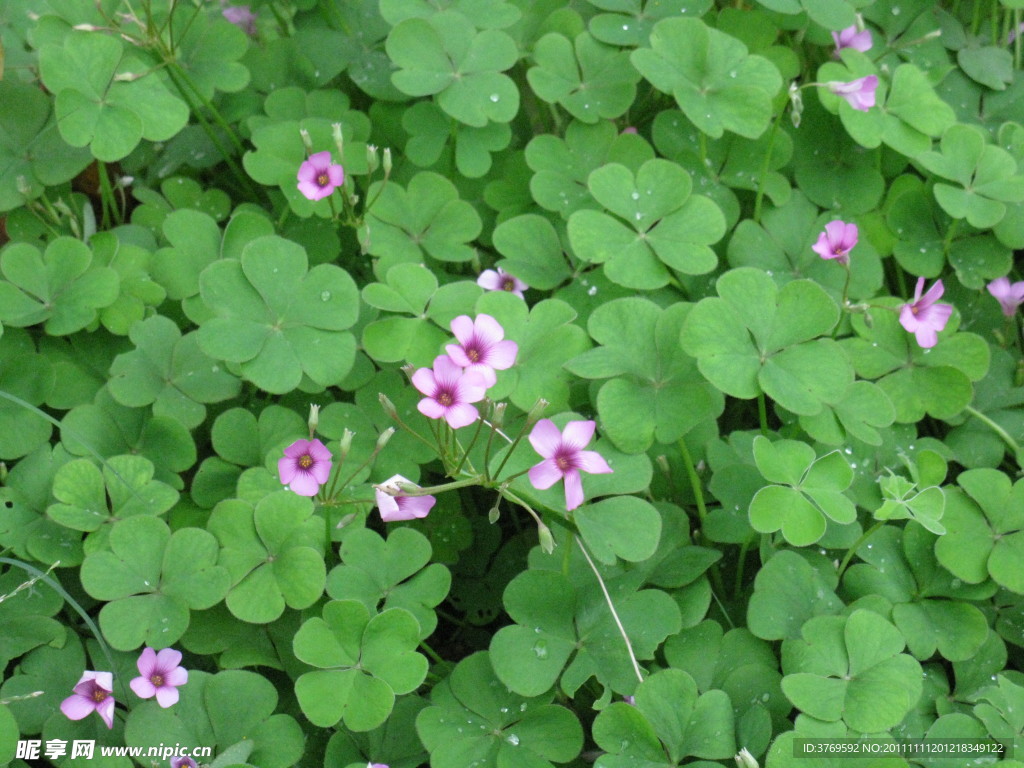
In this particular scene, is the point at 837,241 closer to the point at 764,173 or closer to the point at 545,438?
the point at 764,173

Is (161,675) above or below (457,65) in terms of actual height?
below

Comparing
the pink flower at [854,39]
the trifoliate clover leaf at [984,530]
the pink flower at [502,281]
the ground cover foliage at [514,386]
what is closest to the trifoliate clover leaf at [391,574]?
the ground cover foliage at [514,386]

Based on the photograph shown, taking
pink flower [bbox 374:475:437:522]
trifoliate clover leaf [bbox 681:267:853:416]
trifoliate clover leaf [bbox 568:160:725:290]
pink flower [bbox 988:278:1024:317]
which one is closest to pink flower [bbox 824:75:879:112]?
trifoliate clover leaf [bbox 568:160:725:290]

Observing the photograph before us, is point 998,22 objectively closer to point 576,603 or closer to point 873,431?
point 873,431

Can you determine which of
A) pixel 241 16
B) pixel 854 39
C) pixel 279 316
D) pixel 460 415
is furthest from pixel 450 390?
pixel 241 16

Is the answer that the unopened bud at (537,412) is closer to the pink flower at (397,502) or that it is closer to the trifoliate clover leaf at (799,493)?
the pink flower at (397,502)

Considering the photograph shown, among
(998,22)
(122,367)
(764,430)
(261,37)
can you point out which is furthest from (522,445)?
(998,22)
